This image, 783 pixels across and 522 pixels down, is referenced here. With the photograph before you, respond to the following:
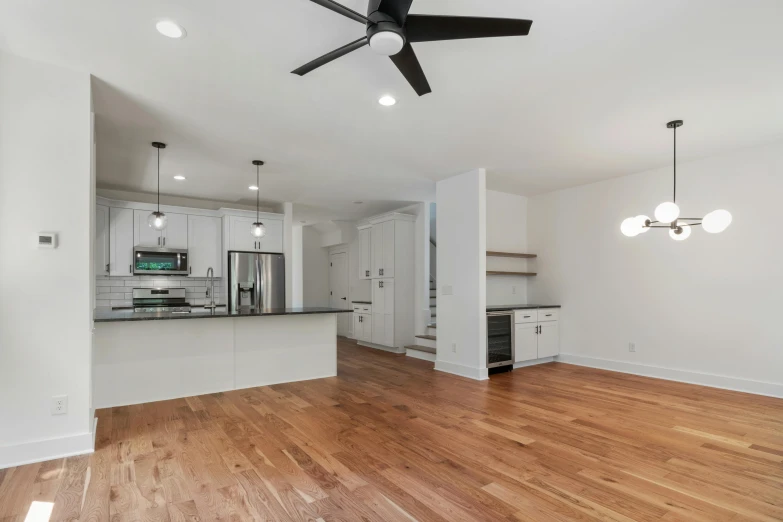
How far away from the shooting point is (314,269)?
32.6ft

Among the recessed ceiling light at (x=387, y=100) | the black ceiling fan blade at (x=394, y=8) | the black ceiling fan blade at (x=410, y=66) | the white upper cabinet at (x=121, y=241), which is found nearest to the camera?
the black ceiling fan blade at (x=394, y=8)

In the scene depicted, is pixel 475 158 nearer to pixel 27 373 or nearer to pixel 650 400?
pixel 650 400

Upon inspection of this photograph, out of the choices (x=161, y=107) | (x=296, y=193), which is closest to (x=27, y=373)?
(x=161, y=107)

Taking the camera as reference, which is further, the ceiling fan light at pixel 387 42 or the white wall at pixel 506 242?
the white wall at pixel 506 242

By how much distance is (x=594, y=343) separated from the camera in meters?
5.84

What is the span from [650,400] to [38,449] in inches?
204

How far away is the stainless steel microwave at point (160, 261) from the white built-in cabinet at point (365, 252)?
10.2 ft

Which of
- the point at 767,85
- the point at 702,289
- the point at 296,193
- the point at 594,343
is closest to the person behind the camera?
the point at 767,85

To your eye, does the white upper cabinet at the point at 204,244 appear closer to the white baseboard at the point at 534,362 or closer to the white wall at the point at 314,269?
the white wall at the point at 314,269

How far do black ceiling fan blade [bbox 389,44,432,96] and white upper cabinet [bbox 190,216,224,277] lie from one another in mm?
5171

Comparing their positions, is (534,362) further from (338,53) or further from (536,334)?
(338,53)

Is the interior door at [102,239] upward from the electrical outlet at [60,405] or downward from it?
upward

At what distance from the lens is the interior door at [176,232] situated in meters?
6.21

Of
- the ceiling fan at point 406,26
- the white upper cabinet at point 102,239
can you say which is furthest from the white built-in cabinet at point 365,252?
the ceiling fan at point 406,26
